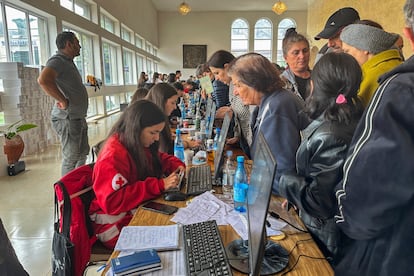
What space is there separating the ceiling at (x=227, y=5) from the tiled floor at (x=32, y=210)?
11.4 m

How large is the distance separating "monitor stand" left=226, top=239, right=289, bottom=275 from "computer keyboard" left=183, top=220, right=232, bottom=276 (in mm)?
31

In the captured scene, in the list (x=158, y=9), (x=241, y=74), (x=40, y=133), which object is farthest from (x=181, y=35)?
(x=241, y=74)

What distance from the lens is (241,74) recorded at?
1.69 m

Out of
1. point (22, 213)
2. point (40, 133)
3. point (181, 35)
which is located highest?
point (181, 35)

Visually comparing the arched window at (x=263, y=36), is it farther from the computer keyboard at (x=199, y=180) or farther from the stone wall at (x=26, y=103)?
the computer keyboard at (x=199, y=180)

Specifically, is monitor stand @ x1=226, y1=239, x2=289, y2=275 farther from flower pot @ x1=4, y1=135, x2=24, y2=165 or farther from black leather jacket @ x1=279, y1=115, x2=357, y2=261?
flower pot @ x1=4, y1=135, x2=24, y2=165

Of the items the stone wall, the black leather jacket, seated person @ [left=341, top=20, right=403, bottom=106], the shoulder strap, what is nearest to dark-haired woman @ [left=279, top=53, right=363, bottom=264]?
the black leather jacket

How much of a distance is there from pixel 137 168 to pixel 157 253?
64cm

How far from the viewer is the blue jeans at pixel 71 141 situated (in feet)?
10.4

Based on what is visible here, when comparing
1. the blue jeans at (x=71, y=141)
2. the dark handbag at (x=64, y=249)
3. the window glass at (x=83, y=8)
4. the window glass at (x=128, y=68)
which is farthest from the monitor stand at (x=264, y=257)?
the window glass at (x=128, y=68)

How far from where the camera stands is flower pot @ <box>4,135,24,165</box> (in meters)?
3.94

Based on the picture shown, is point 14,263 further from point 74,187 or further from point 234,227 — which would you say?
point 234,227

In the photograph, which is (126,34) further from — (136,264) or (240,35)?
(136,264)

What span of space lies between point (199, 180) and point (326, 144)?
2.70 feet
